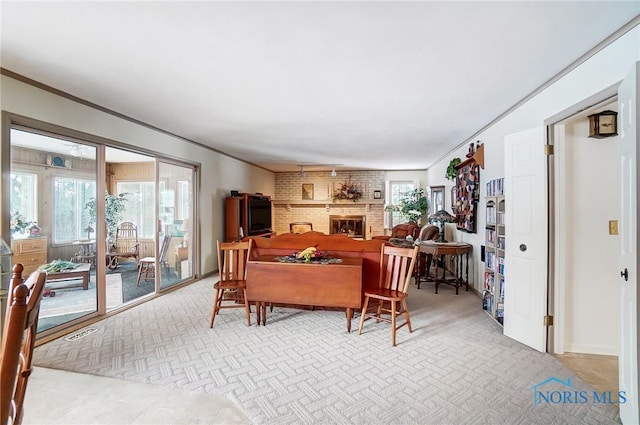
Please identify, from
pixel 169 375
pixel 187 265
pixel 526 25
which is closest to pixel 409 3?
pixel 526 25

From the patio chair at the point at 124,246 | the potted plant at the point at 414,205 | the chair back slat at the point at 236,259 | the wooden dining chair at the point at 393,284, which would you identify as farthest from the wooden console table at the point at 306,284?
the potted plant at the point at 414,205

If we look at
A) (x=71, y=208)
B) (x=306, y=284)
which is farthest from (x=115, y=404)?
(x=71, y=208)

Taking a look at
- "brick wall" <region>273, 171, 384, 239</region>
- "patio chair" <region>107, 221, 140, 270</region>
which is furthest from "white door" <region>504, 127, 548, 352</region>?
"patio chair" <region>107, 221, 140, 270</region>

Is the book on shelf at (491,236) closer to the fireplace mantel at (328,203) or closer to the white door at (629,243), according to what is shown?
the white door at (629,243)

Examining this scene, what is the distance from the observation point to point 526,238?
8.91 feet

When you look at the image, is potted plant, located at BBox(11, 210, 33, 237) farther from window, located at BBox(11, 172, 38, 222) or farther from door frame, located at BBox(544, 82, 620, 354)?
door frame, located at BBox(544, 82, 620, 354)

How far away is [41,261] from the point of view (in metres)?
2.94

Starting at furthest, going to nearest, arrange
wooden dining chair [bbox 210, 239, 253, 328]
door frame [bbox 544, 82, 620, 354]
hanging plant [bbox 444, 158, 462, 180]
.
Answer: hanging plant [bbox 444, 158, 462, 180] → wooden dining chair [bbox 210, 239, 253, 328] → door frame [bbox 544, 82, 620, 354]

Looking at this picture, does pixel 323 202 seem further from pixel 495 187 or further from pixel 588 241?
pixel 588 241

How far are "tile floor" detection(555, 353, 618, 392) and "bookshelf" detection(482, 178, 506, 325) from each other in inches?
27.5

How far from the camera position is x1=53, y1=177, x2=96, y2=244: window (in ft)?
10.2

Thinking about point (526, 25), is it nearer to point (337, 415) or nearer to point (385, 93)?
point (385, 93)

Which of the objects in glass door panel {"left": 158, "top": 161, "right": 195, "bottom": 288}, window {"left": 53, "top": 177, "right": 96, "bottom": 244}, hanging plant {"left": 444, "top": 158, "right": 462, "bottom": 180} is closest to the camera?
window {"left": 53, "top": 177, "right": 96, "bottom": 244}

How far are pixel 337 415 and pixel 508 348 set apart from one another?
5.88 ft
